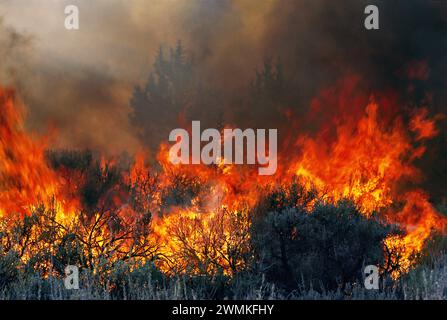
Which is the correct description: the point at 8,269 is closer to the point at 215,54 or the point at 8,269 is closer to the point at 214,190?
the point at 214,190

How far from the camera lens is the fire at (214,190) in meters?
12.7

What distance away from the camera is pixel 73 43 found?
23.6 meters

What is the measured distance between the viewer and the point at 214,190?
15539mm

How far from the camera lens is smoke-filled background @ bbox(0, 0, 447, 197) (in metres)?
20.2

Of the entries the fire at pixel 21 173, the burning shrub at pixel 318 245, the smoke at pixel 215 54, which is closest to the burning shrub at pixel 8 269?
the fire at pixel 21 173

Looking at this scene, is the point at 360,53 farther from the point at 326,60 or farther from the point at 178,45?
the point at 178,45

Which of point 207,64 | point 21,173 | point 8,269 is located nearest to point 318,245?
point 8,269

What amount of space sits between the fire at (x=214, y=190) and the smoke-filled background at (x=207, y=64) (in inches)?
49.7

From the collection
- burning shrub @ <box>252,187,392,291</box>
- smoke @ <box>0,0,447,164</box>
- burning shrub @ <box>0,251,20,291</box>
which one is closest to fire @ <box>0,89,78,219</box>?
smoke @ <box>0,0,447,164</box>

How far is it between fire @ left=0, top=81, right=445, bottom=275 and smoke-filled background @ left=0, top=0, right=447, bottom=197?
126 centimetres

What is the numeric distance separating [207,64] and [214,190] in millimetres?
8580

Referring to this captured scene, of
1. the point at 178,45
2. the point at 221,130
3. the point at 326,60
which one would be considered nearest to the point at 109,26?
the point at 178,45

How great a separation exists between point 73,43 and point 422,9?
1331cm

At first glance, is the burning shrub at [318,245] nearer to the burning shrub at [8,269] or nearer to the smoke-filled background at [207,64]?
the burning shrub at [8,269]
